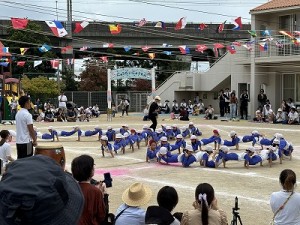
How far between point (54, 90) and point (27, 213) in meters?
37.4

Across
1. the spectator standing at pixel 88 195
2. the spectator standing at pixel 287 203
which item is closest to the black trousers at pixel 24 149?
the spectator standing at pixel 88 195

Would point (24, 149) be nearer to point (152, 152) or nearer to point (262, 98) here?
point (152, 152)

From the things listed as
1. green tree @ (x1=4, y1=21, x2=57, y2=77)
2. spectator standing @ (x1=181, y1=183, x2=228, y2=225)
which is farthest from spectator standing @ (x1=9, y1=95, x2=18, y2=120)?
spectator standing @ (x1=181, y1=183, x2=228, y2=225)

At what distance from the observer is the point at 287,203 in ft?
17.0

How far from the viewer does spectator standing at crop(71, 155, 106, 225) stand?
418 cm

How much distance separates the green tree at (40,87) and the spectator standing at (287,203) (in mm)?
33858

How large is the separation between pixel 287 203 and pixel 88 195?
214cm

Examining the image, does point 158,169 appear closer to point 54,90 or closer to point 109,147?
point 109,147

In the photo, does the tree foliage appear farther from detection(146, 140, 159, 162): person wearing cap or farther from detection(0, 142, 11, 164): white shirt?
detection(0, 142, 11, 164): white shirt

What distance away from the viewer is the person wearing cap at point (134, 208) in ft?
15.0

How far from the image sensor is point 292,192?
17.2ft

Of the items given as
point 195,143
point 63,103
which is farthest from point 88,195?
point 63,103

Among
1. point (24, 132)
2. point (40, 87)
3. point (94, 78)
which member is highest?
point (94, 78)

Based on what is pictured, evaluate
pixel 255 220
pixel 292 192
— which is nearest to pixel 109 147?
pixel 255 220
